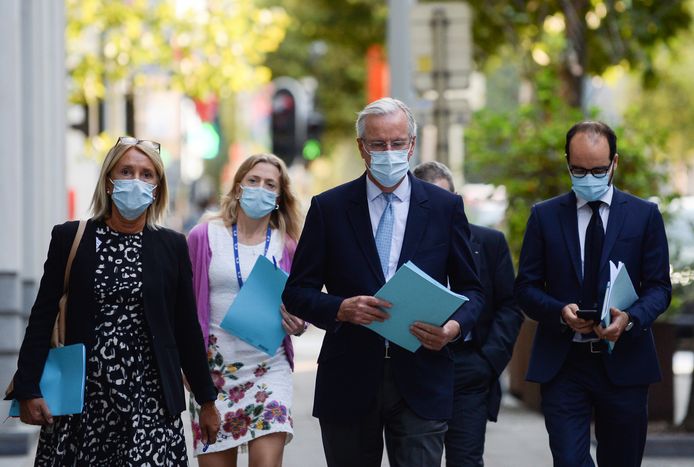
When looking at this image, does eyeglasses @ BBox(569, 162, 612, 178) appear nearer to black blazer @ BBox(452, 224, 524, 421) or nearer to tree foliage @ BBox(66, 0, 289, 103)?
black blazer @ BBox(452, 224, 524, 421)

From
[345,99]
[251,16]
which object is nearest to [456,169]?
[251,16]

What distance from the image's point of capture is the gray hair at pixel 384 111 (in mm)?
5645

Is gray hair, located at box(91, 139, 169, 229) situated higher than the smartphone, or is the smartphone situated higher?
gray hair, located at box(91, 139, 169, 229)

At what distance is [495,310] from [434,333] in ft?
7.29

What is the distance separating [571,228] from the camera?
6.45m

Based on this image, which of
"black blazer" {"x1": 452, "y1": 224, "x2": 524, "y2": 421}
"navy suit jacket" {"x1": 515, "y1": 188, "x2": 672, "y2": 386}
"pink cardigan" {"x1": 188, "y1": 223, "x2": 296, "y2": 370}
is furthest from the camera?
"black blazer" {"x1": 452, "y1": 224, "x2": 524, "y2": 421}

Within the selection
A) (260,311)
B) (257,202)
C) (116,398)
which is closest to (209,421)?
(116,398)

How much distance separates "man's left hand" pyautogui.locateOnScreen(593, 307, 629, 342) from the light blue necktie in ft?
3.31

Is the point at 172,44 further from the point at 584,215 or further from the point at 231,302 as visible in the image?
the point at 584,215

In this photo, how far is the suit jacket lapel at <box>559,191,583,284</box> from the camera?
20.9 feet

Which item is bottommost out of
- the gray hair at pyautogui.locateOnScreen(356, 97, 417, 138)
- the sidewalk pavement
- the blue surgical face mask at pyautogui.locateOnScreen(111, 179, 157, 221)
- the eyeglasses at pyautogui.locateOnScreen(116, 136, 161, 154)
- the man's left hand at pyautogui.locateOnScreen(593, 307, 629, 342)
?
the sidewalk pavement

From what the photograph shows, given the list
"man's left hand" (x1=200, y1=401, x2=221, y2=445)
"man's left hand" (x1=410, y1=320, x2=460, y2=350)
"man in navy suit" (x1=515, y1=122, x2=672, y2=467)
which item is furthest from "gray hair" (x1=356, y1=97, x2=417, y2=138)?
"man's left hand" (x1=200, y1=401, x2=221, y2=445)

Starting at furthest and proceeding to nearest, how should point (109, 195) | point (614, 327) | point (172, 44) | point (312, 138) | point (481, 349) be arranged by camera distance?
1. point (312, 138)
2. point (172, 44)
3. point (481, 349)
4. point (614, 327)
5. point (109, 195)

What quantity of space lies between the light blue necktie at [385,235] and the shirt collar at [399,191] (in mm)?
52
